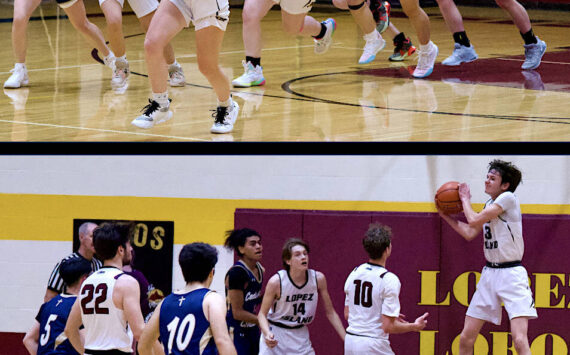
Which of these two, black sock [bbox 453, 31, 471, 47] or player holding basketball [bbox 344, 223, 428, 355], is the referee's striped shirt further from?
black sock [bbox 453, 31, 471, 47]

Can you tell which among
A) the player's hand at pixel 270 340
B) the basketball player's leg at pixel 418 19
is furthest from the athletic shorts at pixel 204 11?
the basketball player's leg at pixel 418 19

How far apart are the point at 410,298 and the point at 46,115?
318 centimetres

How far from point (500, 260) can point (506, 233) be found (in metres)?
0.18

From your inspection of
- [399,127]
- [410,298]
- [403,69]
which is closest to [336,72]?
[403,69]

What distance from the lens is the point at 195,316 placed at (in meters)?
4.71

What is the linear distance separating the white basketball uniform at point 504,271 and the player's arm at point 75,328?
2536 millimetres

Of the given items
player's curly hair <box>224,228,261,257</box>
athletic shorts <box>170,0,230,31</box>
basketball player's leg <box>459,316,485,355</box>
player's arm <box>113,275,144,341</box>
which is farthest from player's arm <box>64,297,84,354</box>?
basketball player's leg <box>459,316,485,355</box>

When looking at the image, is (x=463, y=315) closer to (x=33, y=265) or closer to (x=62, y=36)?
(x=33, y=265)

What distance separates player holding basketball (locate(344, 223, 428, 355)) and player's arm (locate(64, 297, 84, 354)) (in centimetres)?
167

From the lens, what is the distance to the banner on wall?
711cm

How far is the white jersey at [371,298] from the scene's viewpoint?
5.93 meters

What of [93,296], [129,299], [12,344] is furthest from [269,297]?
[12,344]

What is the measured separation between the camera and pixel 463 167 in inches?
268

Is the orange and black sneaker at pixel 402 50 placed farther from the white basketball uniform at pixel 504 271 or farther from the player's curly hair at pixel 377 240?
the player's curly hair at pixel 377 240
